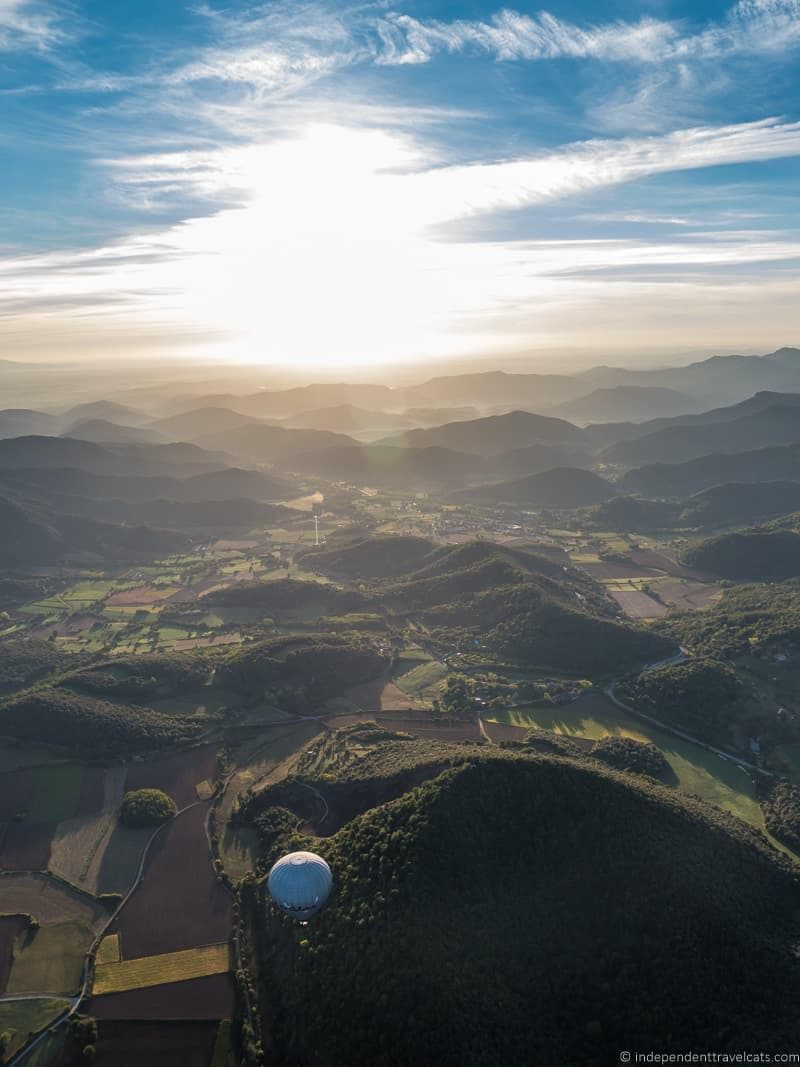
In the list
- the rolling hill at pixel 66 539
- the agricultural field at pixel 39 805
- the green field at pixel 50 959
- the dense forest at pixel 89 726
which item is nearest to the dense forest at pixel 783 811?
the green field at pixel 50 959

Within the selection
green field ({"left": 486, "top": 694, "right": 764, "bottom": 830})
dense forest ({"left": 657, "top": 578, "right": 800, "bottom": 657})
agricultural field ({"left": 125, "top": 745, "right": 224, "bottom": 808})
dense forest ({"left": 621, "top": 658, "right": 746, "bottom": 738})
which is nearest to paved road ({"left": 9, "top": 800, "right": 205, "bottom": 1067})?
agricultural field ({"left": 125, "top": 745, "right": 224, "bottom": 808})

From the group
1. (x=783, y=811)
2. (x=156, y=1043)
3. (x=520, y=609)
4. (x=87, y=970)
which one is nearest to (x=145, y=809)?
(x=87, y=970)

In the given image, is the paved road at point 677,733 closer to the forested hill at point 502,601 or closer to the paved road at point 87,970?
the forested hill at point 502,601

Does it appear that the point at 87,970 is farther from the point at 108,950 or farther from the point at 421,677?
the point at 421,677

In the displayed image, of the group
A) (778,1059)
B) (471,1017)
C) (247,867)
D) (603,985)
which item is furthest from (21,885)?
(778,1059)

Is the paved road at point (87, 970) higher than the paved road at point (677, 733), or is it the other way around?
the paved road at point (87, 970)

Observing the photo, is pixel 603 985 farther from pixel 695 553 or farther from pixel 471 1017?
pixel 695 553
